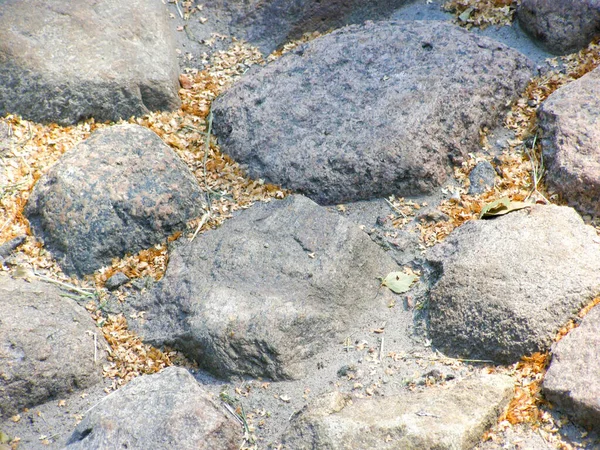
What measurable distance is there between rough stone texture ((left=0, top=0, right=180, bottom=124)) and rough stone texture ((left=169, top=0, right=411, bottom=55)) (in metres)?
0.52

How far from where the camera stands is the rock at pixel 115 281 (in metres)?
3.41

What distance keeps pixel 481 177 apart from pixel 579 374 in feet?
4.17

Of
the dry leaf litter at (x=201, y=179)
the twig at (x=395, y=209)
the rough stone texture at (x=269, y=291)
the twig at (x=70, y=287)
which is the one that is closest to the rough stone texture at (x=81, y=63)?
the dry leaf litter at (x=201, y=179)

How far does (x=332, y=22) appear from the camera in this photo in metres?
4.67

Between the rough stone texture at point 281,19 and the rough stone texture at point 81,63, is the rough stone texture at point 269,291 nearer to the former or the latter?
the rough stone texture at point 81,63

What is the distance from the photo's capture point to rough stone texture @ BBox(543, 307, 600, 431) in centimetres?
256

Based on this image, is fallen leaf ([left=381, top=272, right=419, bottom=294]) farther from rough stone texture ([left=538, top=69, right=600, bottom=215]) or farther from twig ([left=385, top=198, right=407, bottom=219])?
rough stone texture ([left=538, top=69, right=600, bottom=215])

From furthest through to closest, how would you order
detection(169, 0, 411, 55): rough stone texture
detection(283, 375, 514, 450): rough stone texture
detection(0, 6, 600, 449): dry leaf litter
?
detection(169, 0, 411, 55): rough stone texture → detection(0, 6, 600, 449): dry leaf litter → detection(283, 375, 514, 450): rough stone texture

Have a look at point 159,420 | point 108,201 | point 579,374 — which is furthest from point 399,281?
point 108,201

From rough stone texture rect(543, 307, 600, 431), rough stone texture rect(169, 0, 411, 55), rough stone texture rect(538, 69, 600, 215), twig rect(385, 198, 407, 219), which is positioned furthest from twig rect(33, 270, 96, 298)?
rough stone texture rect(538, 69, 600, 215)

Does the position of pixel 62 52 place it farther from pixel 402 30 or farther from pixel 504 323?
pixel 504 323

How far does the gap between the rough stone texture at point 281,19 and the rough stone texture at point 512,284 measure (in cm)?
212

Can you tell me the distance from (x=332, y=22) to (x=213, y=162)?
59.6 inches

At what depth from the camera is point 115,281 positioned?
3.41 meters
